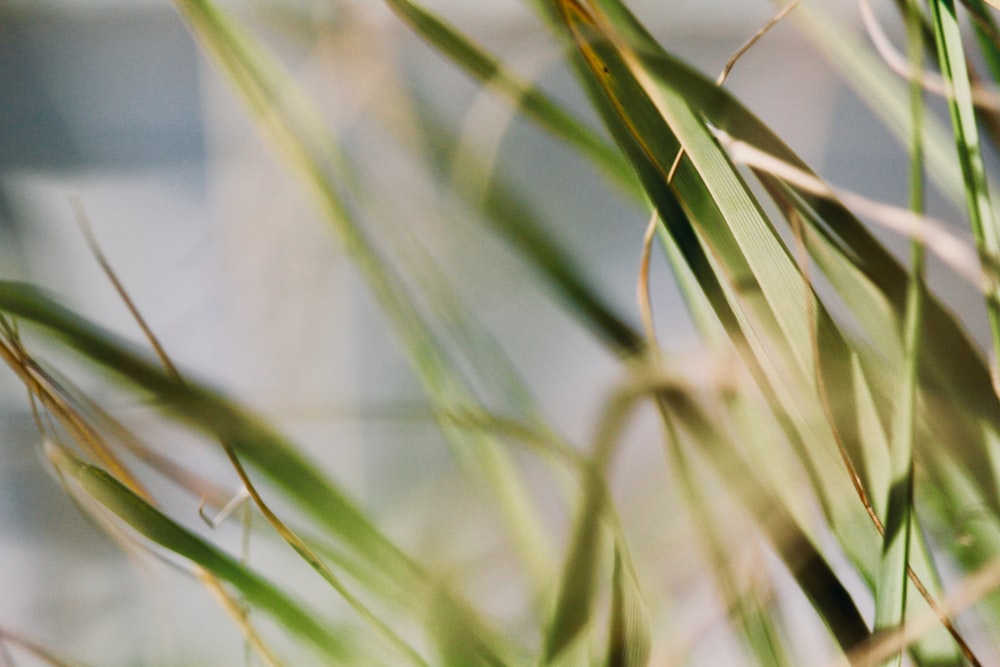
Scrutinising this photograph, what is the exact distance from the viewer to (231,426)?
0.17 metres

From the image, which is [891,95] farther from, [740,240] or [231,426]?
[231,426]

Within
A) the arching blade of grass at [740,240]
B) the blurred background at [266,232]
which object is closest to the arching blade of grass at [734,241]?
the arching blade of grass at [740,240]

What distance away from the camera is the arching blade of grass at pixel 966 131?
0.17m

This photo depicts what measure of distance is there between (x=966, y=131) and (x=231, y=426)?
212mm

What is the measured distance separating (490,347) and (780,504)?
11cm

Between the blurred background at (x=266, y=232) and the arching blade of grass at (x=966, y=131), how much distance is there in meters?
0.14

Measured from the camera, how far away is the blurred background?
0.30 metres

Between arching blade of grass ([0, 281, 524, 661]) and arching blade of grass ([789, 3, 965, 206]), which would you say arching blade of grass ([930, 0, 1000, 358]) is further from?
arching blade of grass ([0, 281, 524, 661])

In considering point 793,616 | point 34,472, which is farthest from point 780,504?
point 34,472

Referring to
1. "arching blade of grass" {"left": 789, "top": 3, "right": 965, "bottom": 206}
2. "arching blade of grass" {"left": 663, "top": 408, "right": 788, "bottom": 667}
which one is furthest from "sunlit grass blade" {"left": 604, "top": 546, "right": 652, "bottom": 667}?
"arching blade of grass" {"left": 789, "top": 3, "right": 965, "bottom": 206}

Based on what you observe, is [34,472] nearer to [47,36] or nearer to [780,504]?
[47,36]

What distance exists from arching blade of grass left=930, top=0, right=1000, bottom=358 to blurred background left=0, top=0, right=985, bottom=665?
0.45 feet

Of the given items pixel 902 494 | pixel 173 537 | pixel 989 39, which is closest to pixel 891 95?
pixel 989 39

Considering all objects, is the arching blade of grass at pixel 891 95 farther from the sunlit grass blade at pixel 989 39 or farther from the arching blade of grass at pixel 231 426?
the arching blade of grass at pixel 231 426
